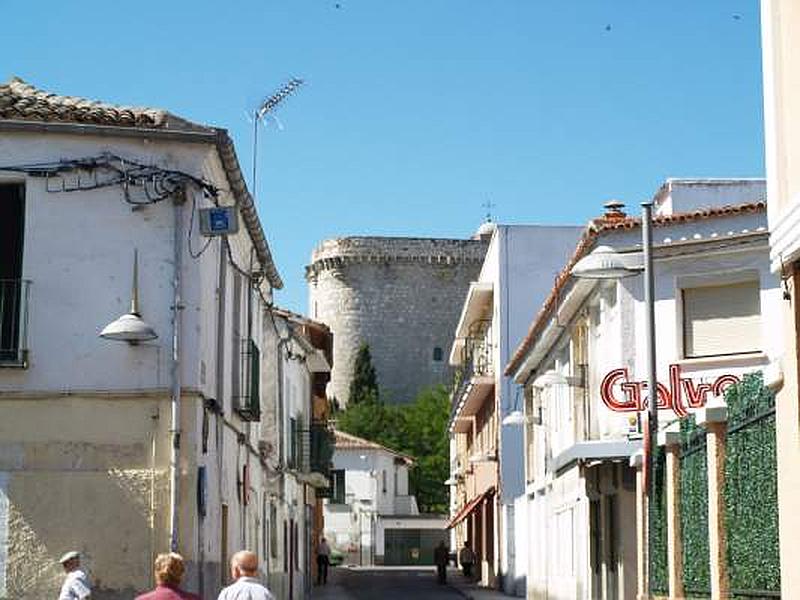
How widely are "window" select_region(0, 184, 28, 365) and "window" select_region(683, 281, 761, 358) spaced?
9.95m

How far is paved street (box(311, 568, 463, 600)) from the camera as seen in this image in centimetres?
3825

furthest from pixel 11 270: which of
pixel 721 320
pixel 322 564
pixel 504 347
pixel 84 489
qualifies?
pixel 322 564

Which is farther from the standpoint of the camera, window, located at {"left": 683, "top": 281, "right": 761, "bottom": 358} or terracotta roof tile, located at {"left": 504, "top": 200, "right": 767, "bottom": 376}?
terracotta roof tile, located at {"left": 504, "top": 200, "right": 767, "bottom": 376}

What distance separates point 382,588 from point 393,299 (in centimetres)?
5282

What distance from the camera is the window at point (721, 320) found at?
848 inches

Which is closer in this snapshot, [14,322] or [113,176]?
[14,322]

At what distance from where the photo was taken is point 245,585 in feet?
34.1

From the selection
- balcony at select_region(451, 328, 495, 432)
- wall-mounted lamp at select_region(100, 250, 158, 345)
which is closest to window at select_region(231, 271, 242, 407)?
wall-mounted lamp at select_region(100, 250, 158, 345)

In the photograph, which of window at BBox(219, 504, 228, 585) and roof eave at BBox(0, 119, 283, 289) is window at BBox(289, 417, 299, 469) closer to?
window at BBox(219, 504, 228, 585)

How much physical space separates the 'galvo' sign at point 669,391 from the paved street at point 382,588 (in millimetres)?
17121

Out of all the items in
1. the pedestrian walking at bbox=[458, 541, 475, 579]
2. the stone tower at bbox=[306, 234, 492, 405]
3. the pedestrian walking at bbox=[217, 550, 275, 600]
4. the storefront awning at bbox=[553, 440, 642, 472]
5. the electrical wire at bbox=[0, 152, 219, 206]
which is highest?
the stone tower at bbox=[306, 234, 492, 405]

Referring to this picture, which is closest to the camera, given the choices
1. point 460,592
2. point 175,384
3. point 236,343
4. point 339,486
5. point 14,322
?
point 175,384

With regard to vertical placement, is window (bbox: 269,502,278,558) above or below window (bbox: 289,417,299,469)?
below

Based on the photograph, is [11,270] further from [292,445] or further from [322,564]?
[322,564]
